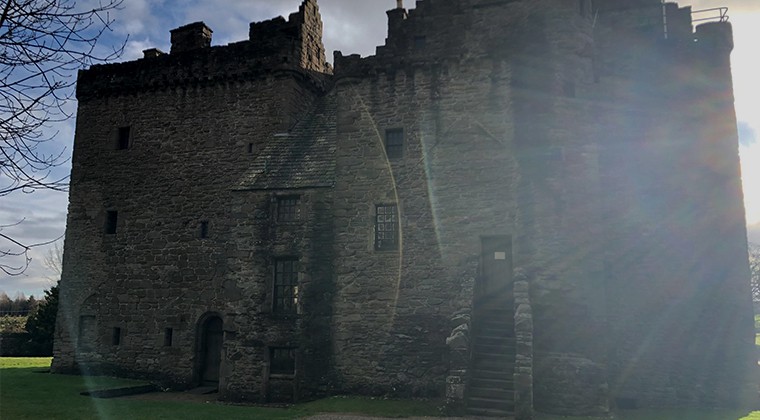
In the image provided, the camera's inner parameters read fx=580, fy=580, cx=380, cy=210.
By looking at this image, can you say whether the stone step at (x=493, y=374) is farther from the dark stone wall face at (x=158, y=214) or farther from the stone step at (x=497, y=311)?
the dark stone wall face at (x=158, y=214)

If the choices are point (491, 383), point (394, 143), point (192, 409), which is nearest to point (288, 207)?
point (394, 143)

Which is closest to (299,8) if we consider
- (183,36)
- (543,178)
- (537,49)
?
(183,36)

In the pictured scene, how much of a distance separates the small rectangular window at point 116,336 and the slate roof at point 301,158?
29.9ft

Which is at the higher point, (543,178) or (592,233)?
(543,178)

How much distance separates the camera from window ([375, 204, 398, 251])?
17.3 m

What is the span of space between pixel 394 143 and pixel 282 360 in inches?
286

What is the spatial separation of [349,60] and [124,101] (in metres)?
11.7

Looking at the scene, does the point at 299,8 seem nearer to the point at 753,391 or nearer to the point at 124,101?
the point at 124,101

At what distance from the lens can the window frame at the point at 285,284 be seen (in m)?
17.4

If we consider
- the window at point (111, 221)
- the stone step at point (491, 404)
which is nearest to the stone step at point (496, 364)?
the stone step at point (491, 404)

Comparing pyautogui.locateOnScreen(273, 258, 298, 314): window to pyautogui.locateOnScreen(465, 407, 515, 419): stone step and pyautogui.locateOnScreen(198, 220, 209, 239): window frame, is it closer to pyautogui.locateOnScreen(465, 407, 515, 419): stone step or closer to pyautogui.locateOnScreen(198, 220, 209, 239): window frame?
pyautogui.locateOnScreen(198, 220, 209, 239): window frame

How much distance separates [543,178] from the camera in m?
16.2

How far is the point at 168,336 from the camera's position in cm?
2189

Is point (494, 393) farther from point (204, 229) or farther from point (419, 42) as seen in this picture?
point (204, 229)
